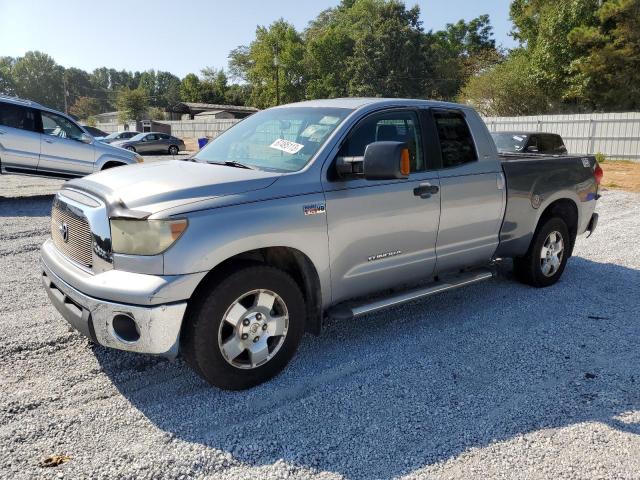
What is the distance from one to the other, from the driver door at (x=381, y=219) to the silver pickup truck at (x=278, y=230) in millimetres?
12

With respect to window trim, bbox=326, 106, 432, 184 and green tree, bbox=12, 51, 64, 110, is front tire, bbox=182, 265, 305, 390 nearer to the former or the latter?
window trim, bbox=326, 106, 432, 184

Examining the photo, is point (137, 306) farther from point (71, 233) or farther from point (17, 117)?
point (17, 117)

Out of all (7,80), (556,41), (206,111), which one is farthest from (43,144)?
(7,80)

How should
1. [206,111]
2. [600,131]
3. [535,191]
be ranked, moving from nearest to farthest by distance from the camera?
[535,191] → [600,131] → [206,111]

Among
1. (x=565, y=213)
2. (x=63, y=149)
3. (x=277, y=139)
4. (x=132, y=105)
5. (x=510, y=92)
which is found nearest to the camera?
(x=277, y=139)

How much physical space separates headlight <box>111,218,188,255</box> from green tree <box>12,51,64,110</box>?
530 feet

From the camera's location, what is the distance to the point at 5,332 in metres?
4.20

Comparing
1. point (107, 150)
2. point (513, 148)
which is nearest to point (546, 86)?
point (513, 148)

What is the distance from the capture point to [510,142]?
1170 cm

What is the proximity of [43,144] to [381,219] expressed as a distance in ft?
31.7

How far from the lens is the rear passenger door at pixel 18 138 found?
10.7 metres

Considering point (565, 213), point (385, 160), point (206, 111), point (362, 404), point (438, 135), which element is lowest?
point (362, 404)

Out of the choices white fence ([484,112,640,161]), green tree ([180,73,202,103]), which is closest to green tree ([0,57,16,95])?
green tree ([180,73,202,103])

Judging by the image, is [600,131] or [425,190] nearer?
[425,190]
